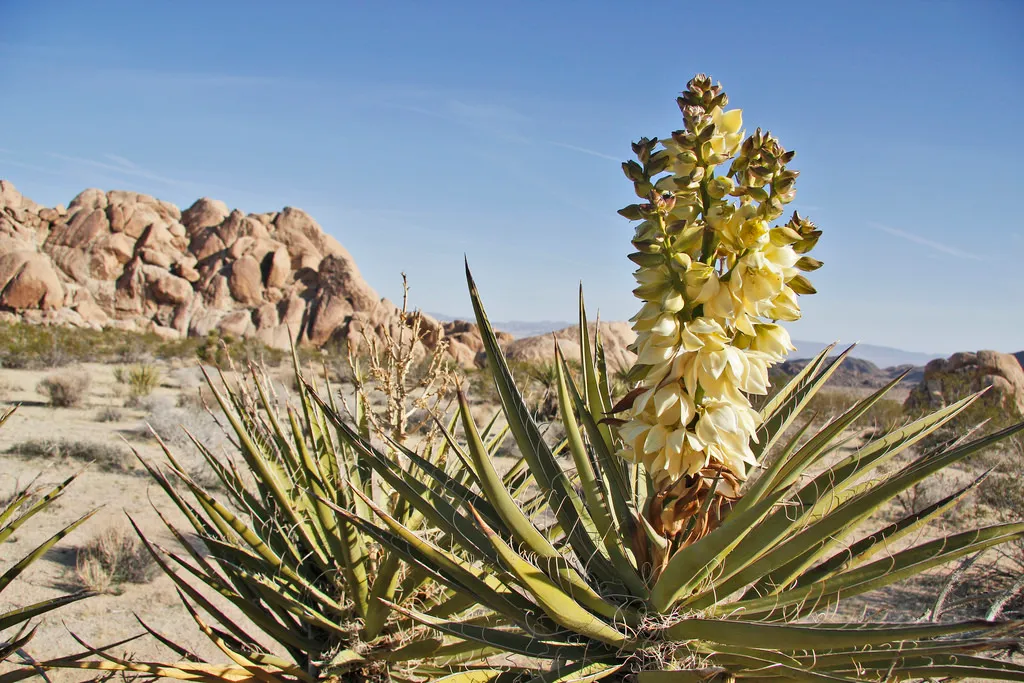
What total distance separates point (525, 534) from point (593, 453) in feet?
1.76

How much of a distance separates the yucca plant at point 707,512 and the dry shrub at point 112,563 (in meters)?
4.58

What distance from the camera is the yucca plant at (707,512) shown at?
4.20 ft

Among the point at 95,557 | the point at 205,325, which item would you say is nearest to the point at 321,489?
the point at 95,557

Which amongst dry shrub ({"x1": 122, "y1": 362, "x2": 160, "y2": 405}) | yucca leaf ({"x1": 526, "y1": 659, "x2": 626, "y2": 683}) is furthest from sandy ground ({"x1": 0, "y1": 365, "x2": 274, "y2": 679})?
yucca leaf ({"x1": 526, "y1": 659, "x2": 626, "y2": 683})

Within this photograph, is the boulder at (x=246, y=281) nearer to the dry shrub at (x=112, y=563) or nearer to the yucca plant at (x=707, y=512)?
the dry shrub at (x=112, y=563)

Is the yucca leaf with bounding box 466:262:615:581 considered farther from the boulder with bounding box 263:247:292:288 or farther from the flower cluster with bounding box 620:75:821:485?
the boulder with bounding box 263:247:292:288

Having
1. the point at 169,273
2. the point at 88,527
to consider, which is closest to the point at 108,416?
the point at 88,527

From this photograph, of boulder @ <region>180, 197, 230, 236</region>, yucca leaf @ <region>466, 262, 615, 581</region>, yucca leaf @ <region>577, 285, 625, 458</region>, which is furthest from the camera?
boulder @ <region>180, 197, 230, 236</region>

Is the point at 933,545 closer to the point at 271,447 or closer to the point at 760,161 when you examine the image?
the point at 760,161

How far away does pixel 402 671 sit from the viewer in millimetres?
2025

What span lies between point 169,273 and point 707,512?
40.1 m

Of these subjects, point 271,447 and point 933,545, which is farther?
point 271,447

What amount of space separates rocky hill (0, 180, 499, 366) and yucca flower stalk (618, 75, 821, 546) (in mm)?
27629

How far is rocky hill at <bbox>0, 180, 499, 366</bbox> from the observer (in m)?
31.7
